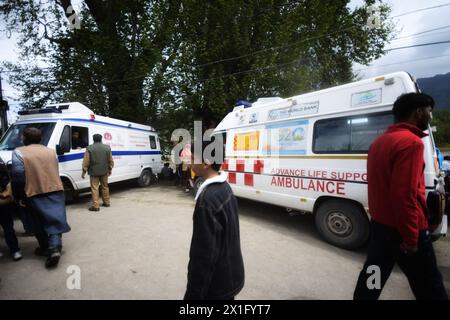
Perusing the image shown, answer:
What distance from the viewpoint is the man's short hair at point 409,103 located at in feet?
6.09

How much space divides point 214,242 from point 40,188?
10.3ft

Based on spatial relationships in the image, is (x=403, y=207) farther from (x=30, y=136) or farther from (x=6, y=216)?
(x=6, y=216)

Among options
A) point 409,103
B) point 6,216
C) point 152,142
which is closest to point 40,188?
point 6,216

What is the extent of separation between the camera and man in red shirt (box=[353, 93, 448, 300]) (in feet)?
5.52

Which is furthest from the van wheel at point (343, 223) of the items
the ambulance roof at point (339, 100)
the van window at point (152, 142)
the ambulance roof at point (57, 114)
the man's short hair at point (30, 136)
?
the van window at point (152, 142)

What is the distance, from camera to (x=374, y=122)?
3.55 m

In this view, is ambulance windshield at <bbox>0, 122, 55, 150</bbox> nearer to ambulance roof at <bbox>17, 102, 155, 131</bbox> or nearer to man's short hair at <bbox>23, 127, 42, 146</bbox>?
ambulance roof at <bbox>17, 102, 155, 131</bbox>

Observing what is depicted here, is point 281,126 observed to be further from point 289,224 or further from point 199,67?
point 199,67

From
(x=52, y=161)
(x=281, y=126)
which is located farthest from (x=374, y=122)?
(x=52, y=161)

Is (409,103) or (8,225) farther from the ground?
(409,103)

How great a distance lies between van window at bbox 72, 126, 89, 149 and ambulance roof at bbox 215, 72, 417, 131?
15.4 feet

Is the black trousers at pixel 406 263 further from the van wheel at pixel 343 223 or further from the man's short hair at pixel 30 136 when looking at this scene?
the man's short hair at pixel 30 136

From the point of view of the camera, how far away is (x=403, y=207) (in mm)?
1689

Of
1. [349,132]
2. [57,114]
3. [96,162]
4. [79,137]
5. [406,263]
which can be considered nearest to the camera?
[406,263]
